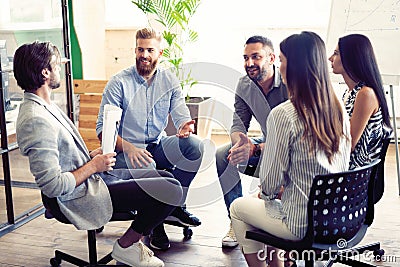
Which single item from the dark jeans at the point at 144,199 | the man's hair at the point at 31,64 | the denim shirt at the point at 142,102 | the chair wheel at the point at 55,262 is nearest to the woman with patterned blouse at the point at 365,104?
the dark jeans at the point at 144,199

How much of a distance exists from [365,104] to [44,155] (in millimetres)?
1300

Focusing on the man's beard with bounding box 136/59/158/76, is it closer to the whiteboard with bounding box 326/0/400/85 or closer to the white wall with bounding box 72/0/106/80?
the whiteboard with bounding box 326/0/400/85

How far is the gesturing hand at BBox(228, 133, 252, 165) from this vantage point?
8.10 feet

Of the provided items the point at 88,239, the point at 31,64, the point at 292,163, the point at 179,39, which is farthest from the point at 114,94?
the point at 179,39

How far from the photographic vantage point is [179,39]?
4.60m

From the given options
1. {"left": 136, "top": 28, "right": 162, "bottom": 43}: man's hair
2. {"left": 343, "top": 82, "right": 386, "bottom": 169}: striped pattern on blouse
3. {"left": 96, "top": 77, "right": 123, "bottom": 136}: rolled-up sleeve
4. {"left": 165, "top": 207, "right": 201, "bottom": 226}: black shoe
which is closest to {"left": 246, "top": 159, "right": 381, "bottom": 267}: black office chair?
{"left": 343, "top": 82, "right": 386, "bottom": 169}: striped pattern on blouse

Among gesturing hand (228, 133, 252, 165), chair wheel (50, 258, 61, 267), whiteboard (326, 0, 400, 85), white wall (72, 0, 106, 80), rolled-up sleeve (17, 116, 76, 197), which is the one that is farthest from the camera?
white wall (72, 0, 106, 80)

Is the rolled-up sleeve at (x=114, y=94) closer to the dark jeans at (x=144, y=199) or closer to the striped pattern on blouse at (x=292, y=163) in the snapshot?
the dark jeans at (x=144, y=199)

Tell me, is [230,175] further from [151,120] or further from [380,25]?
[380,25]

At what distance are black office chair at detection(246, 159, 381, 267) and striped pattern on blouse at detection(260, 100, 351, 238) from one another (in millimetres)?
44

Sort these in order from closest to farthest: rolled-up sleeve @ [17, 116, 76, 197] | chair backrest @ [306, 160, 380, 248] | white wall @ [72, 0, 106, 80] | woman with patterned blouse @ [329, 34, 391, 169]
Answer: chair backrest @ [306, 160, 380, 248] → rolled-up sleeve @ [17, 116, 76, 197] → woman with patterned blouse @ [329, 34, 391, 169] → white wall @ [72, 0, 106, 80]

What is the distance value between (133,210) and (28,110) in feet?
1.93

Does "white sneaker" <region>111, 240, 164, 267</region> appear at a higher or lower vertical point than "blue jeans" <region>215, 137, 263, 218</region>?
lower

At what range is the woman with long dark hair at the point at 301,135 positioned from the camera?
165 cm
